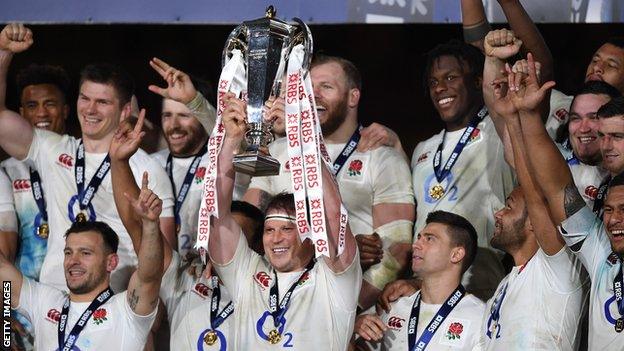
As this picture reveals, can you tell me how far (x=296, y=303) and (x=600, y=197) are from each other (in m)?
1.68

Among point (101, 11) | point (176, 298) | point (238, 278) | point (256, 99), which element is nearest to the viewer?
point (256, 99)

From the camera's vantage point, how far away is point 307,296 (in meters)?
7.54

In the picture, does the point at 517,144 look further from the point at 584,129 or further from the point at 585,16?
the point at 585,16

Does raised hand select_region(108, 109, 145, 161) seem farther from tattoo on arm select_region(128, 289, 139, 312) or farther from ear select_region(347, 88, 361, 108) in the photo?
ear select_region(347, 88, 361, 108)

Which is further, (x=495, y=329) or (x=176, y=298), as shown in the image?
(x=176, y=298)

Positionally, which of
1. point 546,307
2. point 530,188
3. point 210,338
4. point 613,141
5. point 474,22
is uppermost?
point 474,22

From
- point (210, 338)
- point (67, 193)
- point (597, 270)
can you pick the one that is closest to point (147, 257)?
point (210, 338)

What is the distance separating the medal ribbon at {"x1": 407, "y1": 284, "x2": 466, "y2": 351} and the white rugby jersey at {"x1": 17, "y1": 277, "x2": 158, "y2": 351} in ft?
4.80

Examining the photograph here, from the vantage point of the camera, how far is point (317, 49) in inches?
398

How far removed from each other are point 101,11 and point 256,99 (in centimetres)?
289

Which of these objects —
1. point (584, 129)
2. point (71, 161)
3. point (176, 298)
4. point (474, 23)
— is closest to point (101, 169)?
point (71, 161)

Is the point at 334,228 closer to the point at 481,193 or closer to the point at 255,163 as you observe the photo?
the point at 255,163

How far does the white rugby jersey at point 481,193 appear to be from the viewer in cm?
811

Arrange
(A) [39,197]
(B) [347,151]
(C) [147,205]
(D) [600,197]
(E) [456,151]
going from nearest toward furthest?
(D) [600,197]
(C) [147,205]
(E) [456,151]
(B) [347,151]
(A) [39,197]
